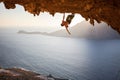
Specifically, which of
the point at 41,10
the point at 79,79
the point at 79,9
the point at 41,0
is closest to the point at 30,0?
the point at 41,0

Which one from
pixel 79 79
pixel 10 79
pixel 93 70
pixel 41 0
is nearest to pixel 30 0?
pixel 41 0

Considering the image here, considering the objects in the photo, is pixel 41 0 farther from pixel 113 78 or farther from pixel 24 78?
pixel 113 78

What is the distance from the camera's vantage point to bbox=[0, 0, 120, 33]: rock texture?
28.4ft

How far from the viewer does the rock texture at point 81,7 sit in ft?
28.4

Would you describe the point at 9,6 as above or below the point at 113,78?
above

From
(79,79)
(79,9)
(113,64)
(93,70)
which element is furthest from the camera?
(113,64)

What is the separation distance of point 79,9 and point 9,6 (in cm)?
414

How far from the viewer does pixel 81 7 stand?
31.4 feet

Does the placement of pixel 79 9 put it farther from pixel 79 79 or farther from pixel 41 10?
pixel 79 79

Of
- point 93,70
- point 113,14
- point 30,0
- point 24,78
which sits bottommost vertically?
point 93,70

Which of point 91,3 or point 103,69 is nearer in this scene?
point 91,3

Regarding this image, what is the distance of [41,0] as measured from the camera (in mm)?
9336

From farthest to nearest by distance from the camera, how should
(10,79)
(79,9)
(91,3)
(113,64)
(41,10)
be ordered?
(113,64), (10,79), (41,10), (79,9), (91,3)

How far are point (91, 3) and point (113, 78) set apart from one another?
108 m
